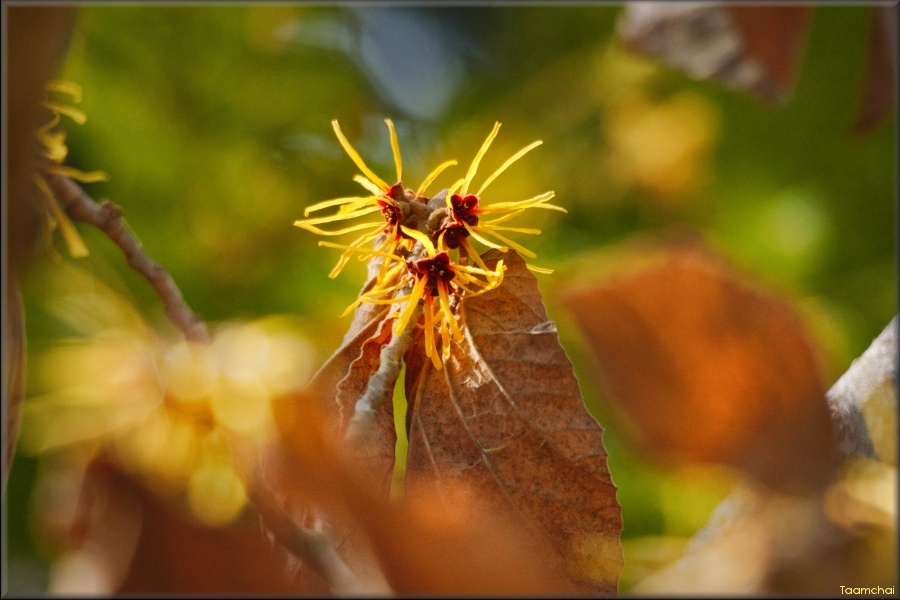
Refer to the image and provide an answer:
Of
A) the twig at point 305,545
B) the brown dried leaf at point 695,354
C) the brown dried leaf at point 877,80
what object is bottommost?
the twig at point 305,545

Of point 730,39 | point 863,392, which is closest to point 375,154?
point 730,39

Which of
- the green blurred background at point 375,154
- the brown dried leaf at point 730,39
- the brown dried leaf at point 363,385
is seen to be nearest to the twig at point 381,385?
the brown dried leaf at point 363,385

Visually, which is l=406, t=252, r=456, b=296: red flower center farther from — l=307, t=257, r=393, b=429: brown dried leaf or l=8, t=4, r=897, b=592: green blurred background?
l=8, t=4, r=897, b=592: green blurred background

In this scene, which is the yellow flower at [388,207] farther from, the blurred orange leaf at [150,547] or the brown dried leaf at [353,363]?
the blurred orange leaf at [150,547]

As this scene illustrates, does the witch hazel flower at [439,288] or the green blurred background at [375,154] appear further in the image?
the green blurred background at [375,154]

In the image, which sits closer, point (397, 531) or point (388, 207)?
point (397, 531)

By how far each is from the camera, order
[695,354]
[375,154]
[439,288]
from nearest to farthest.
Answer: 1. [695,354]
2. [439,288]
3. [375,154]

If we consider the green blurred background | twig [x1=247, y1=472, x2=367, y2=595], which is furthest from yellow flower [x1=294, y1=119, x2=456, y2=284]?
the green blurred background

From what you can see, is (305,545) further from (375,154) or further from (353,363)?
(375,154)
